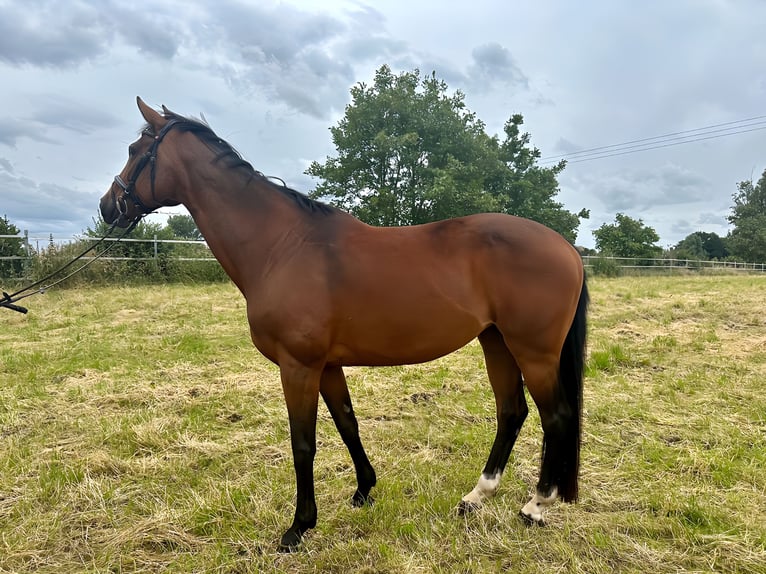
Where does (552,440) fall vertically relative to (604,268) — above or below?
below

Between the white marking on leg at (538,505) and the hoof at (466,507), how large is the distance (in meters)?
0.27

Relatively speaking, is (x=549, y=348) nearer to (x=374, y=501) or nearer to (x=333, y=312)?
(x=333, y=312)

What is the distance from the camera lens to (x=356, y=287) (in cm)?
237

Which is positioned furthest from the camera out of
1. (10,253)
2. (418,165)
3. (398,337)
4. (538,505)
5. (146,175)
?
(418,165)

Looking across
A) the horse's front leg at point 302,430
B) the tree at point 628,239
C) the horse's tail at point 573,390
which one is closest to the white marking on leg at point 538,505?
the horse's tail at point 573,390

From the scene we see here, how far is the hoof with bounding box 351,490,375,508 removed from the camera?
2.69 metres

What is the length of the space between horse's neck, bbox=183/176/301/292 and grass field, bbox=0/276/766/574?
1440mm

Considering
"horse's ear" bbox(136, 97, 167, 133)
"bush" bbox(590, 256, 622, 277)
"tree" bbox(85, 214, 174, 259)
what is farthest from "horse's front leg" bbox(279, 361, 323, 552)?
"bush" bbox(590, 256, 622, 277)

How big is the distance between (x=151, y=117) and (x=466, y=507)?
3.04 metres

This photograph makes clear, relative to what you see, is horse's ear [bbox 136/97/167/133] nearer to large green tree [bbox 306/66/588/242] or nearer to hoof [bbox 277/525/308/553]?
hoof [bbox 277/525/308/553]

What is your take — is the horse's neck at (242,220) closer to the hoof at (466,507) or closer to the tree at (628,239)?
the hoof at (466,507)

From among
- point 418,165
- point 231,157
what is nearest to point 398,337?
point 231,157

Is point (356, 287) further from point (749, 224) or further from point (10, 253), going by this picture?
point (749, 224)

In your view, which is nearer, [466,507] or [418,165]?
[466,507]
